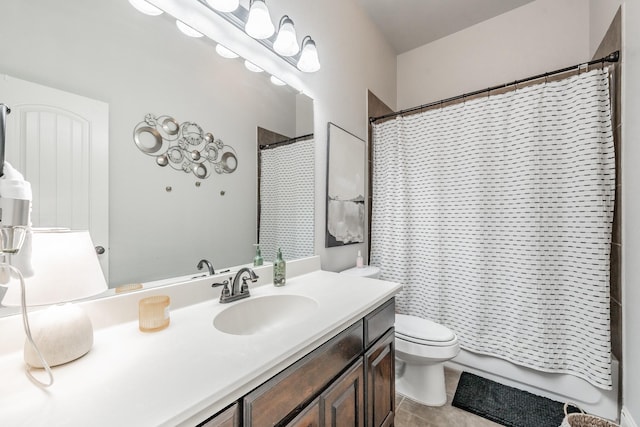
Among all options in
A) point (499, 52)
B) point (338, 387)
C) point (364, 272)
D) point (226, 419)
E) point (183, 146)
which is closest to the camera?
point (226, 419)

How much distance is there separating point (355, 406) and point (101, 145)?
50.7 inches

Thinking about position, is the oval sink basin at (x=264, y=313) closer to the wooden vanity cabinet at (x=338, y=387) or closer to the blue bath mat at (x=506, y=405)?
the wooden vanity cabinet at (x=338, y=387)

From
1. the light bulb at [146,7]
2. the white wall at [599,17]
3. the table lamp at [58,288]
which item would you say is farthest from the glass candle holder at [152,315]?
the white wall at [599,17]

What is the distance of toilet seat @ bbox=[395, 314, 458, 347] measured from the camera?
1524 millimetres

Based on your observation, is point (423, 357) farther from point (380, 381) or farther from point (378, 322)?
point (378, 322)

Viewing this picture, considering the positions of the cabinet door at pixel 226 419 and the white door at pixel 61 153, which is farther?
the white door at pixel 61 153

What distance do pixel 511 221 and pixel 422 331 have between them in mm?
954

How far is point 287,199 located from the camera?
154 cm

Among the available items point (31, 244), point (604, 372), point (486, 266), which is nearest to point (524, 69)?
point (486, 266)

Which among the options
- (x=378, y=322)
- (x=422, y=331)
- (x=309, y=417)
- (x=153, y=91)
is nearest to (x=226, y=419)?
(x=309, y=417)

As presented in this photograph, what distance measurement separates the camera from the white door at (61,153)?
699mm

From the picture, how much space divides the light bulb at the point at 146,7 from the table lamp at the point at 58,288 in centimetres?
83
